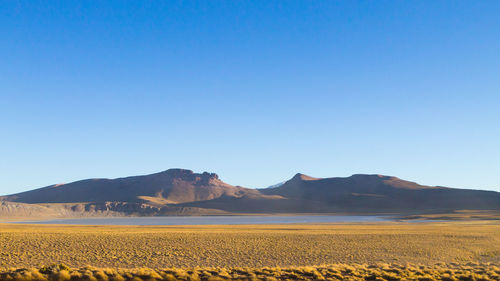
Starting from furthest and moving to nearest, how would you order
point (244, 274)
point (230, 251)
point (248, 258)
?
point (230, 251) < point (248, 258) < point (244, 274)

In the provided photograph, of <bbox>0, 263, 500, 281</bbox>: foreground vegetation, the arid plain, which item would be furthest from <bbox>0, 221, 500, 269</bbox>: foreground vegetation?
<bbox>0, 263, 500, 281</bbox>: foreground vegetation

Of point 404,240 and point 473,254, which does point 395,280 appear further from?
point 404,240

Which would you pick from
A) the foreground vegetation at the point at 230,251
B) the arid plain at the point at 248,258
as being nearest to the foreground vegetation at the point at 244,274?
the arid plain at the point at 248,258

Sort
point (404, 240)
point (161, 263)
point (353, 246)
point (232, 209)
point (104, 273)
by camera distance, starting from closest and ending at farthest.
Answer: point (104, 273), point (161, 263), point (353, 246), point (404, 240), point (232, 209)

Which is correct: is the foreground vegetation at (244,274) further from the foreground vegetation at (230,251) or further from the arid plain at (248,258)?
the foreground vegetation at (230,251)

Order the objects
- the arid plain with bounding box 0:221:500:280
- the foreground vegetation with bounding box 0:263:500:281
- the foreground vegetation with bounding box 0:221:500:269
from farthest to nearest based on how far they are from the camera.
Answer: the foreground vegetation with bounding box 0:221:500:269 < the arid plain with bounding box 0:221:500:280 < the foreground vegetation with bounding box 0:263:500:281

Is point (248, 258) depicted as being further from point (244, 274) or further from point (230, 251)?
point (244, 274)

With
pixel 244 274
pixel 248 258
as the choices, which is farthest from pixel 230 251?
pixel 244 274

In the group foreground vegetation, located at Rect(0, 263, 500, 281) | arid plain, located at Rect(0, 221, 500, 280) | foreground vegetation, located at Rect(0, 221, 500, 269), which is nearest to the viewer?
foreground vegetation, located at Rect(0, 263, 500, 281)

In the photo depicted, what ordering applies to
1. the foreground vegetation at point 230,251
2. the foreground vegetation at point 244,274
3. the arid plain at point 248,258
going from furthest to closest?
the foreground vegetation at point 230,251
the arid plain at point 248,258
the foreground vegetation at point 244,274

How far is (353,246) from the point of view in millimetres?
29000

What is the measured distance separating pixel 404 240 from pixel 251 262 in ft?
54.5

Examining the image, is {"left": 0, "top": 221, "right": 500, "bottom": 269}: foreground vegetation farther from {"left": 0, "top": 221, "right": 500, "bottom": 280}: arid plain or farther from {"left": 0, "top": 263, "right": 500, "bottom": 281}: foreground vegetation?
{"left": 0, "top": 263, "right": 500, "bottom": 281}: foreground vegetation

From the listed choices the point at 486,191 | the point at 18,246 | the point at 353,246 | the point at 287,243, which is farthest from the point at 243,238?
the point at 486,191
